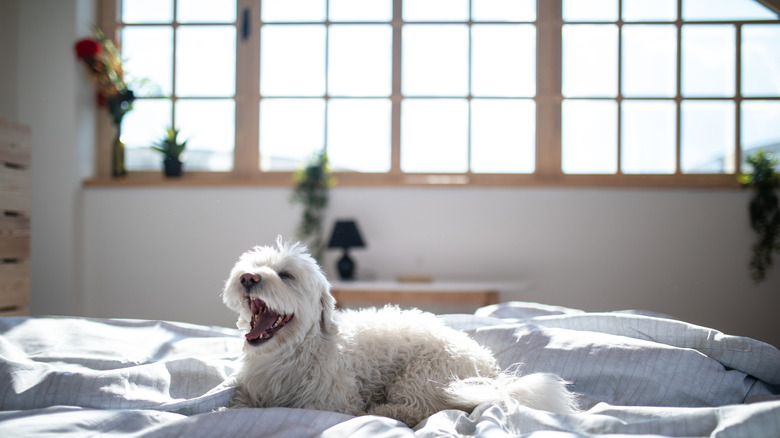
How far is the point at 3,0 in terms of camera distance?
344cm

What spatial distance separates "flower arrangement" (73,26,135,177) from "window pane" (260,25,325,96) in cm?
89

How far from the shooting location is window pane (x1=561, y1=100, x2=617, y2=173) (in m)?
3.63

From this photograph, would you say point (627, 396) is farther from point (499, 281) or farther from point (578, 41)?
point (578, 41)

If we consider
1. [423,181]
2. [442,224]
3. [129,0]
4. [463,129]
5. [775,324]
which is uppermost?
[129,0]

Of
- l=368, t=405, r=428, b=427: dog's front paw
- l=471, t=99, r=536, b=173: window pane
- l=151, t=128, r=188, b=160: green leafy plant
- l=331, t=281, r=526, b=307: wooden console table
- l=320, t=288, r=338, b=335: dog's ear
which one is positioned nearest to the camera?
l=368, t=405, r=428, b=427: dog's front paw

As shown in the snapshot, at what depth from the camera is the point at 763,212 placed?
333cm

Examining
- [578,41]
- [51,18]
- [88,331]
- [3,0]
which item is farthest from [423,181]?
[3,0]

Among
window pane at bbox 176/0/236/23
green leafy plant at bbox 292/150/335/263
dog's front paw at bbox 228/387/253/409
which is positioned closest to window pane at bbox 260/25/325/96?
window pane at bbox 176/0/236/23

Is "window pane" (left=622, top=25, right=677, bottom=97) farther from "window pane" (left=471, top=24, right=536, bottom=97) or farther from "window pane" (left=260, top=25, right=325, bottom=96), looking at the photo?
"window pane" (left=260, top=25, right=325, bottom=96)

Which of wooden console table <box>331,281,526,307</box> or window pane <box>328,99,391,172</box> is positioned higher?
window pane <box>328,99,391,172</box>

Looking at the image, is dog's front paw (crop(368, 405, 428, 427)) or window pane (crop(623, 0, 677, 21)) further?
window pane (crop(623, 0, 677, 21))

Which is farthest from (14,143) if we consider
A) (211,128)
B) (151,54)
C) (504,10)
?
(504,10)

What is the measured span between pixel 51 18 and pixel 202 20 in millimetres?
924

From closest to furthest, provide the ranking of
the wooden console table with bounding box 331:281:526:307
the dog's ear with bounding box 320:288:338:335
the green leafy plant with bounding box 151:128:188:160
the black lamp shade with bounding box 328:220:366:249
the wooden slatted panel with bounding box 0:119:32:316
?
the dog's ear with bounding box 320:288:338:335 < the wooden slatted panel with bounding box 0:119:32:316 < the wooden console table with bounding box 331:281:526:307 < the black lamp shade with bounding box 328:220:366:249 < the green leafy plant with bounding box 151:128:188:160
